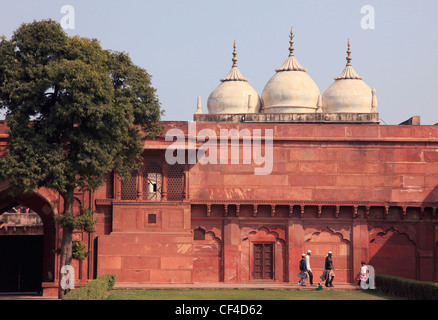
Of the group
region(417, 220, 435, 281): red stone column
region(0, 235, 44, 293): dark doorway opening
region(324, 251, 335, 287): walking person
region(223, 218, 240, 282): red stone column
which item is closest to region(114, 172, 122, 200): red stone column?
region(223, 218, 240, 282): red stone column

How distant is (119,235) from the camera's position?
25297 millimetres

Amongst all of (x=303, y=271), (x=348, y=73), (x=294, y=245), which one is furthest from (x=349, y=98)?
(x=303, y=271)

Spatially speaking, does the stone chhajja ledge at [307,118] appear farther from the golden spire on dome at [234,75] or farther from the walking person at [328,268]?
the walking person at [328,268]

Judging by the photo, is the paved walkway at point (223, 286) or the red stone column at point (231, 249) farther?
the red stone column at point (231, 249)

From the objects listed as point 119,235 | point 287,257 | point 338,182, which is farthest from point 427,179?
point 119,235

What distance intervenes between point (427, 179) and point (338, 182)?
3.00 metres

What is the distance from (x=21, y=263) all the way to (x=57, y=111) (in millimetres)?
18598

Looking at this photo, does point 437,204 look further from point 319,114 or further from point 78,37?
point 78,37

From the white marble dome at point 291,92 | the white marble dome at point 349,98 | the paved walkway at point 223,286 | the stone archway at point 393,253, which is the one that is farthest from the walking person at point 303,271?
the white marble dome at point 349,98

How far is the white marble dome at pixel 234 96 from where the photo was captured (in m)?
37.0

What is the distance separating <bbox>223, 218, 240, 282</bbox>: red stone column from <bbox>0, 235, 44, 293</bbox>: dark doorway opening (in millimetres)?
12587

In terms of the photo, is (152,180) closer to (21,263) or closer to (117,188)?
(117,188)

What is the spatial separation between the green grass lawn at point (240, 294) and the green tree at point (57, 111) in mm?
2430

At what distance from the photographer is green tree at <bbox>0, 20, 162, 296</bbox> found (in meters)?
20.3
